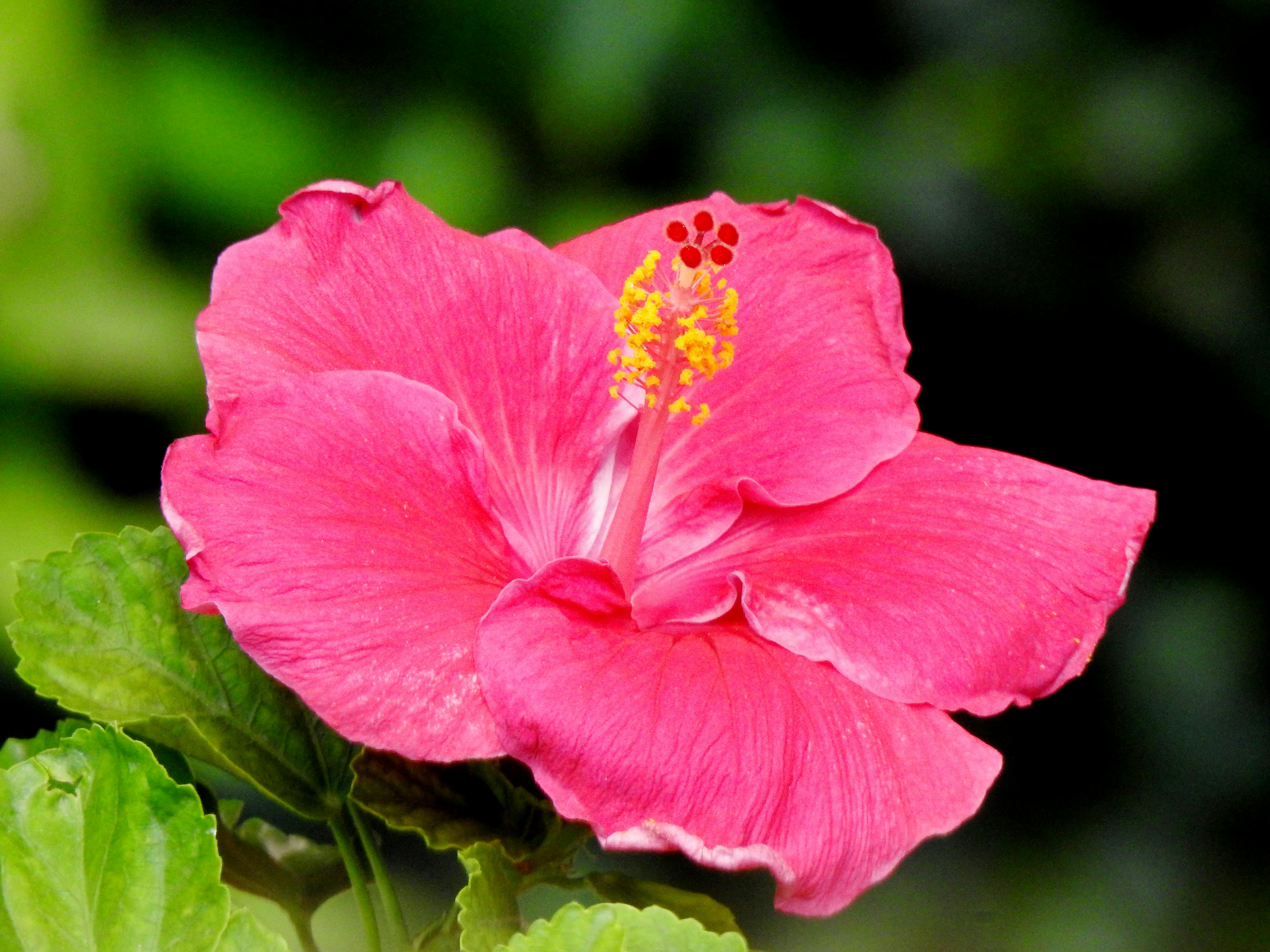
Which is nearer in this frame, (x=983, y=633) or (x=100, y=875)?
(x=100, y=875)

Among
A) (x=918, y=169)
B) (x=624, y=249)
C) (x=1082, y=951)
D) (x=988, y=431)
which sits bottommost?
(x=1082, y=951)

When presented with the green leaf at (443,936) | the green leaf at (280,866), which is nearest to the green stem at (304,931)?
the green leaf at (280,866)

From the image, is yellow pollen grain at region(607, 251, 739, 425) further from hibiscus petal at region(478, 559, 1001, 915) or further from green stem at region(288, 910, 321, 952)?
green stem at region(288, 910, 321, 952)

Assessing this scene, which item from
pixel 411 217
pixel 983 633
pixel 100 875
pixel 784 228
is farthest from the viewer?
pixel 784 228

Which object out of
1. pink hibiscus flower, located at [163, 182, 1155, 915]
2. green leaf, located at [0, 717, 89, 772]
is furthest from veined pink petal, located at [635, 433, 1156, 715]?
green leaf, located at [0, 717, 89, 772]

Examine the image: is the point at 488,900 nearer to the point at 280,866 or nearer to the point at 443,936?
the point at 443,936

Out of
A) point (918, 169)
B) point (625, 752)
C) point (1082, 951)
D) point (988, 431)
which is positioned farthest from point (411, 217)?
point (1082, 951)

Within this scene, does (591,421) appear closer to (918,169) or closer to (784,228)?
(784,228)
